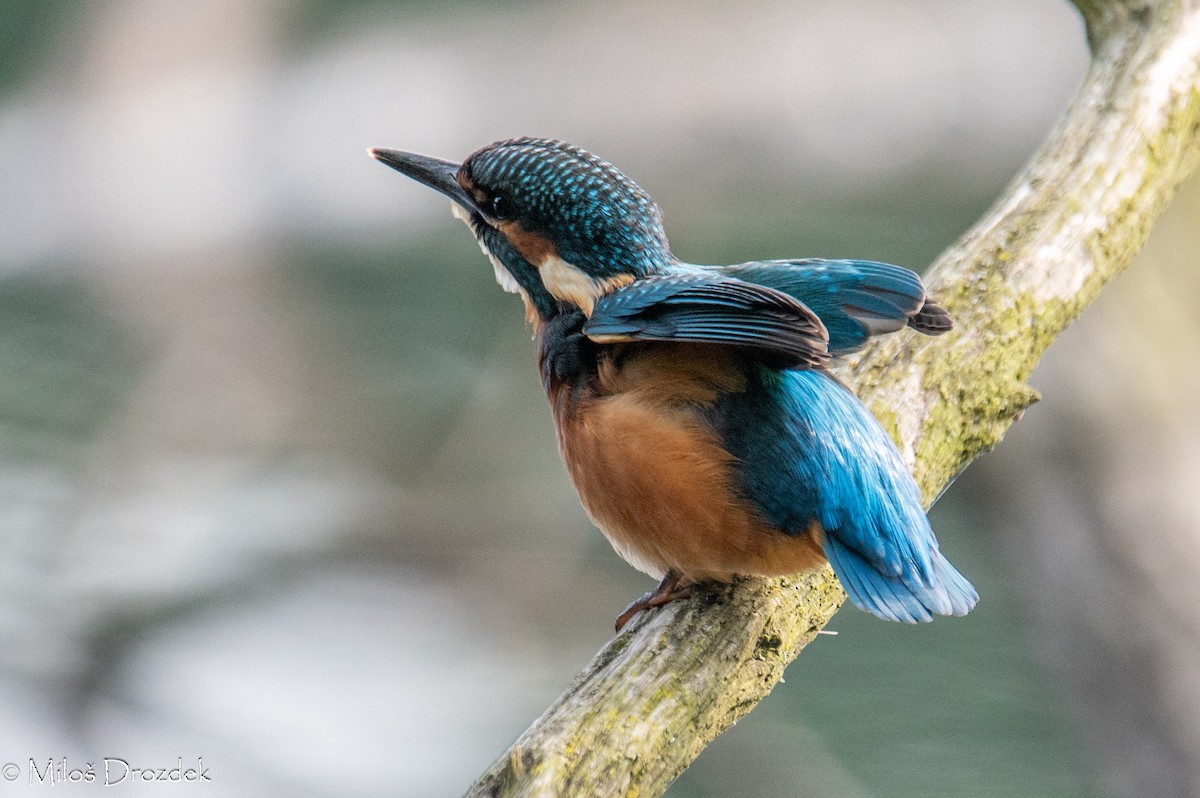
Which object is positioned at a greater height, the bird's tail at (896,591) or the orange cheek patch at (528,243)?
the orange cheek patch at (528,243)

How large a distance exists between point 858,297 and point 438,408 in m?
4.39

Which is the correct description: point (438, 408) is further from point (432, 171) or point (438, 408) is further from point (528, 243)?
point (528, 243)

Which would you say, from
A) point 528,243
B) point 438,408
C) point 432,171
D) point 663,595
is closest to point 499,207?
point 528,243

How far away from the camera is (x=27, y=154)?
6.43m

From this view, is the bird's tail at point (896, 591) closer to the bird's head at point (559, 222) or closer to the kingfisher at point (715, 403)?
the kingfisher at point (715, 403)

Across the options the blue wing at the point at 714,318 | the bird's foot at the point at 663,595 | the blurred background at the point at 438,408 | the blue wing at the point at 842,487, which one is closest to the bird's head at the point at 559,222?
the blue wing at the point at 714,318

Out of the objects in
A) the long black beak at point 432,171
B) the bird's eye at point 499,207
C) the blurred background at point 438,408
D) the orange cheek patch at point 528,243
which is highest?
the long black beak at point 432,171

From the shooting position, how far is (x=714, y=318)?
1558 mm

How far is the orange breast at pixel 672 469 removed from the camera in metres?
1.68

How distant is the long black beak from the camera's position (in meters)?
2.06

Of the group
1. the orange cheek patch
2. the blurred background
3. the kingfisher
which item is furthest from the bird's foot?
the blurred background

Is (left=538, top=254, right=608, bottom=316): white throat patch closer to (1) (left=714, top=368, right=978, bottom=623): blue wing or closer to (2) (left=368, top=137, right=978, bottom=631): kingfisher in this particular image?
(2) (left=368, top=137, right=978, bottom=631): kingfisher

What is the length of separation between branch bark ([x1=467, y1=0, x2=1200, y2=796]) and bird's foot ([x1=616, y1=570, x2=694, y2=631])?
22mm

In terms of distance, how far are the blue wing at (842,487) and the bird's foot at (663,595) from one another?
0.57 ft
